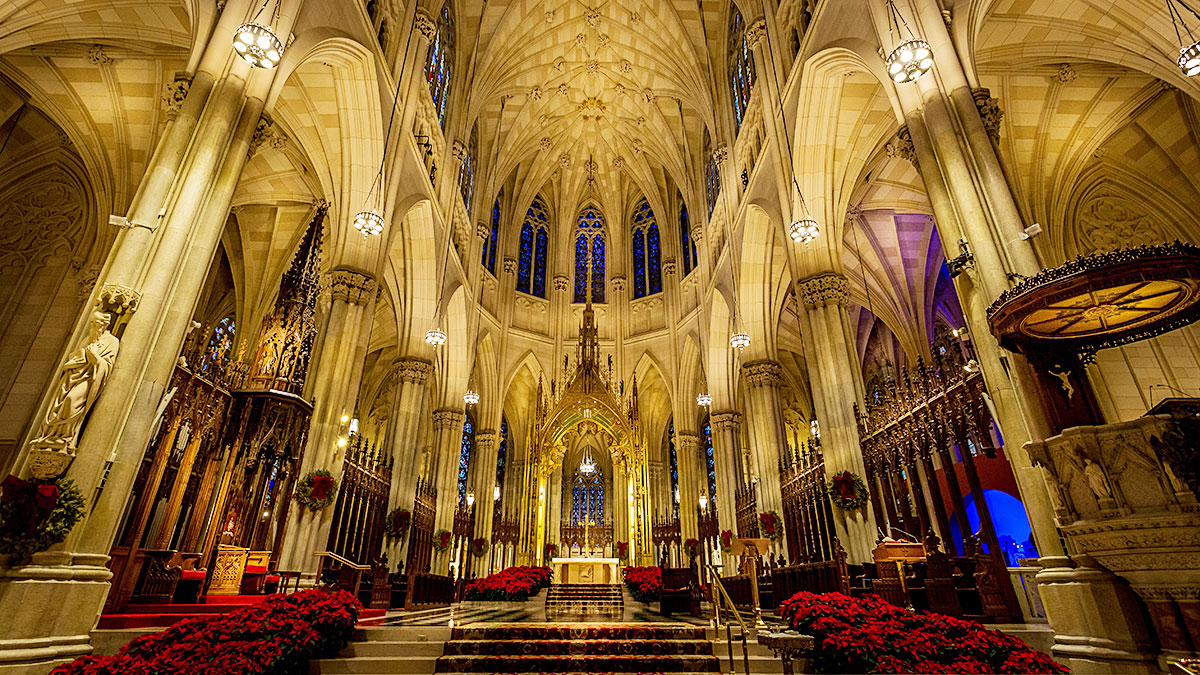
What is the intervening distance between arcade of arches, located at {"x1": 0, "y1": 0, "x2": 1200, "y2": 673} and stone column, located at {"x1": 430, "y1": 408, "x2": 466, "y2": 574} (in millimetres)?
207

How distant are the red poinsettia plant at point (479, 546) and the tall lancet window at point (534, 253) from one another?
40.3 ft

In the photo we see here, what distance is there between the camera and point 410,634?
6566mm

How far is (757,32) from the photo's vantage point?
1591cm

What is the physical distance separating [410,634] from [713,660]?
11.5ft

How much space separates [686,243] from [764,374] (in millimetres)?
10978

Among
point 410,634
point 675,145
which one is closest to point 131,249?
point 410,634

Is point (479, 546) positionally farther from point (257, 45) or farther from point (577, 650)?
point (257, 45)

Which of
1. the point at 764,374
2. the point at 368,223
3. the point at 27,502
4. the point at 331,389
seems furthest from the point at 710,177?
the point at 27,502

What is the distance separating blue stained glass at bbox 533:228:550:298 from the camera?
97.0 feet

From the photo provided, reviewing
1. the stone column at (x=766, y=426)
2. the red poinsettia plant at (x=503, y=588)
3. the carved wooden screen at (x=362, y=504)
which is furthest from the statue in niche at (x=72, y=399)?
the stone column at (x=766, y=426)

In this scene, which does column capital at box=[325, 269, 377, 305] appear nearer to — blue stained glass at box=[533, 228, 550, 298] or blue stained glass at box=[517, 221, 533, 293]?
blue stained glass at box=[517, 221, 533, 293]

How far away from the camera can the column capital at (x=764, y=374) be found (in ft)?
60.5

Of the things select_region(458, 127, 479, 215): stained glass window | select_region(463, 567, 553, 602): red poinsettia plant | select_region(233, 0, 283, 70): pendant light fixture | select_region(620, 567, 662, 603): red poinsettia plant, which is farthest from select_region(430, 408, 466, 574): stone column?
select_region(233, 0, 283, 70): pendant light fixture

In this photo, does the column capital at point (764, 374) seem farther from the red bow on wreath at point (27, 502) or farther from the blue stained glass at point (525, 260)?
the red bow on wreath at point (27, 502)
